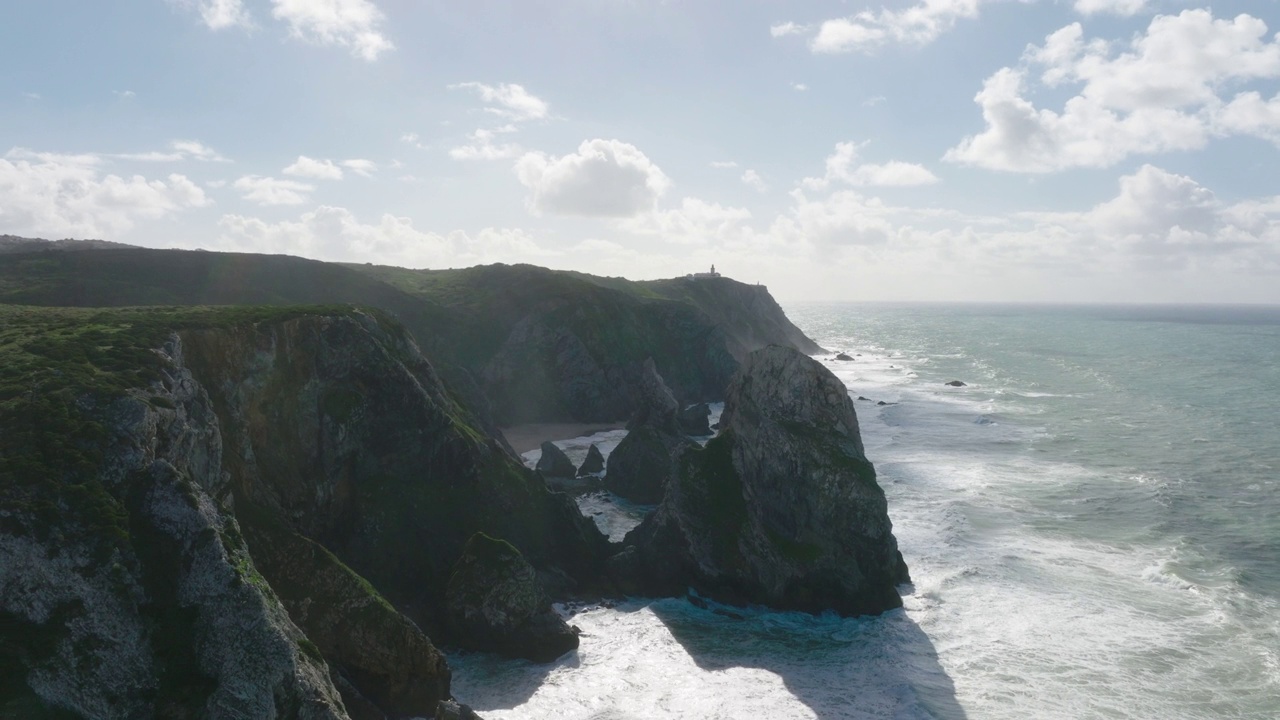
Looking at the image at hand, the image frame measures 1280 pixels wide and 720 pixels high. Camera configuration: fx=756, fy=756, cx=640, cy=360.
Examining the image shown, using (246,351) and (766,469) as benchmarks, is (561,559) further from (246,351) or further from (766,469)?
(246,351)

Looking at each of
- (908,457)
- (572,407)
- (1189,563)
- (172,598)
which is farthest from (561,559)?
(572,407)

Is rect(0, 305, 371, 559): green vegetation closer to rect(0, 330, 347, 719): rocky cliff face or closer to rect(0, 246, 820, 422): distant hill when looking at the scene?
rect(0, 330, 347, 719): rocky cliff face

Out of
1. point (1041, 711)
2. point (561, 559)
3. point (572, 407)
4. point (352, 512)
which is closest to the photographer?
point (1041, 711)

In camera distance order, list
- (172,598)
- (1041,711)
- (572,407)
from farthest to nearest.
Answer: (572,407) → (1041,711) → (172,598)

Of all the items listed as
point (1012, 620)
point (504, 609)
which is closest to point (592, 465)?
point (504, 609)

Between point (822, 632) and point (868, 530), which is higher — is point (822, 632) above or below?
below

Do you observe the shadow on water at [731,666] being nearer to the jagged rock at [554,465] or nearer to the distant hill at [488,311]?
the jagged rock at [554,465]
